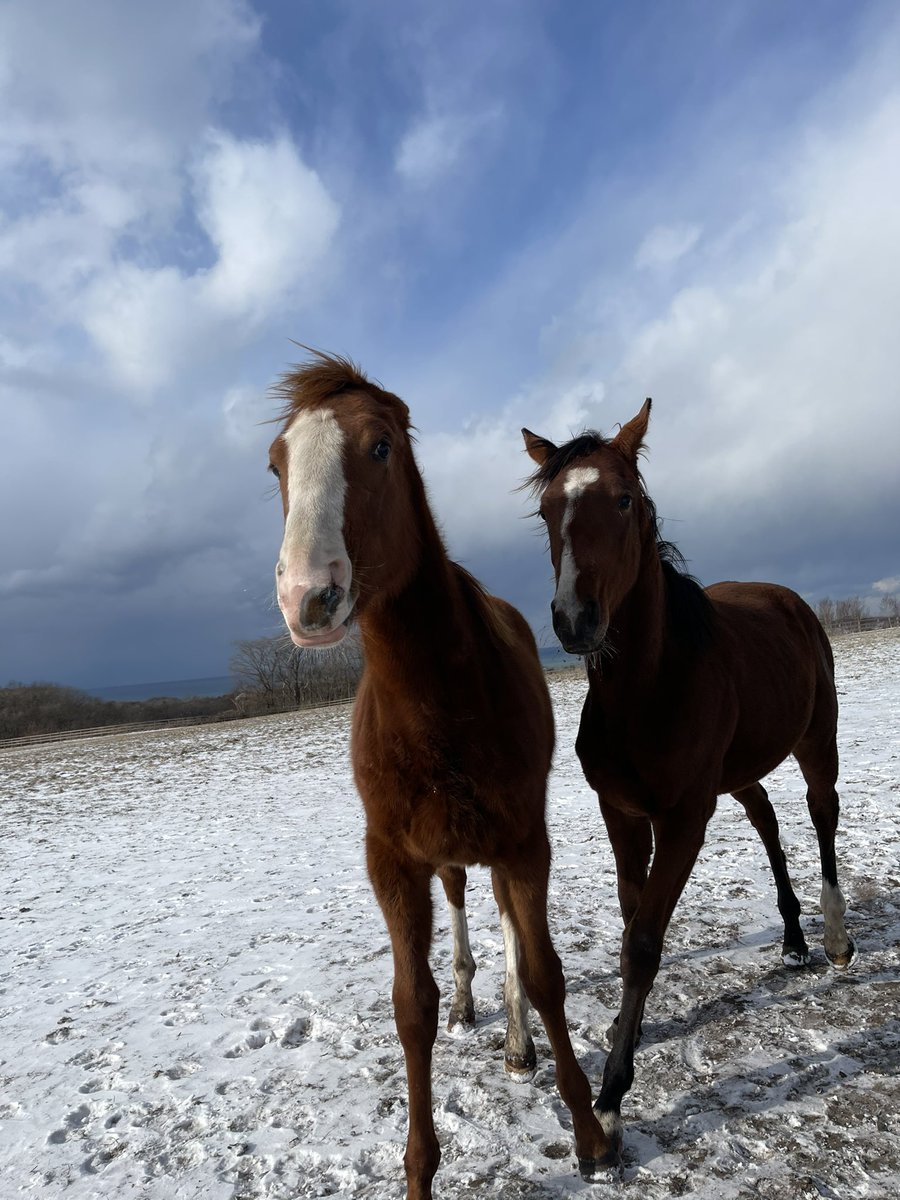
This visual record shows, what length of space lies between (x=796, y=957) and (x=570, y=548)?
2.99m

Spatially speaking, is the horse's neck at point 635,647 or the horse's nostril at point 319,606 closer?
the horse's nostril at point 319,606

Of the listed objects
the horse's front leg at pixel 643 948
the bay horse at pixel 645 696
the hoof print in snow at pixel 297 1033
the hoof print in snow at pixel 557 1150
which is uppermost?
the bay horse at pixel 645 696

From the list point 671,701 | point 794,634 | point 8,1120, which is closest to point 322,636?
point 671,701

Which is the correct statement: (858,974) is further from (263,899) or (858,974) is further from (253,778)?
(253,778)

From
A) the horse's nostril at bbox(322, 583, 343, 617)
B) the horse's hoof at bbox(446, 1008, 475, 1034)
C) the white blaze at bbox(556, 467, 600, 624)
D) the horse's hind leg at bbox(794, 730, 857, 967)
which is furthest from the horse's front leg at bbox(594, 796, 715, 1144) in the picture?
the horse's nostril at bbox(322, 583, 343, 617)

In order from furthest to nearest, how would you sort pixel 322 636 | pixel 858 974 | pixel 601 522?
1. pixel 858 974
2. pixel 601 522
3. pixel 322 636

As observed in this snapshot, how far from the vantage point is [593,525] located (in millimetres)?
3080

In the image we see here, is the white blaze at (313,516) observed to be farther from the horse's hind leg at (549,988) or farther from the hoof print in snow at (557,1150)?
the hoof print in snow at (557,1150)

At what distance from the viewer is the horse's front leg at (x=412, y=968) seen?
259cm

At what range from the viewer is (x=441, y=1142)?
2.82 m

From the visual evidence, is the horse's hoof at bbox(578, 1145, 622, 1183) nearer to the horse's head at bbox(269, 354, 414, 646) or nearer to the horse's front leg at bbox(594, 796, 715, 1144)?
the horse's front leg at bbox(594, 796, 715, 1144)

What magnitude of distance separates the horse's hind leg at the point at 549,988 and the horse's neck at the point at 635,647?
93 centimetres

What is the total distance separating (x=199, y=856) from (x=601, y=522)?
7.10 meters

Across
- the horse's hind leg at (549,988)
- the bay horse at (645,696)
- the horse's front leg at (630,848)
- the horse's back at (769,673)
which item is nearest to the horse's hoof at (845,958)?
the bay horse at (645,696)
